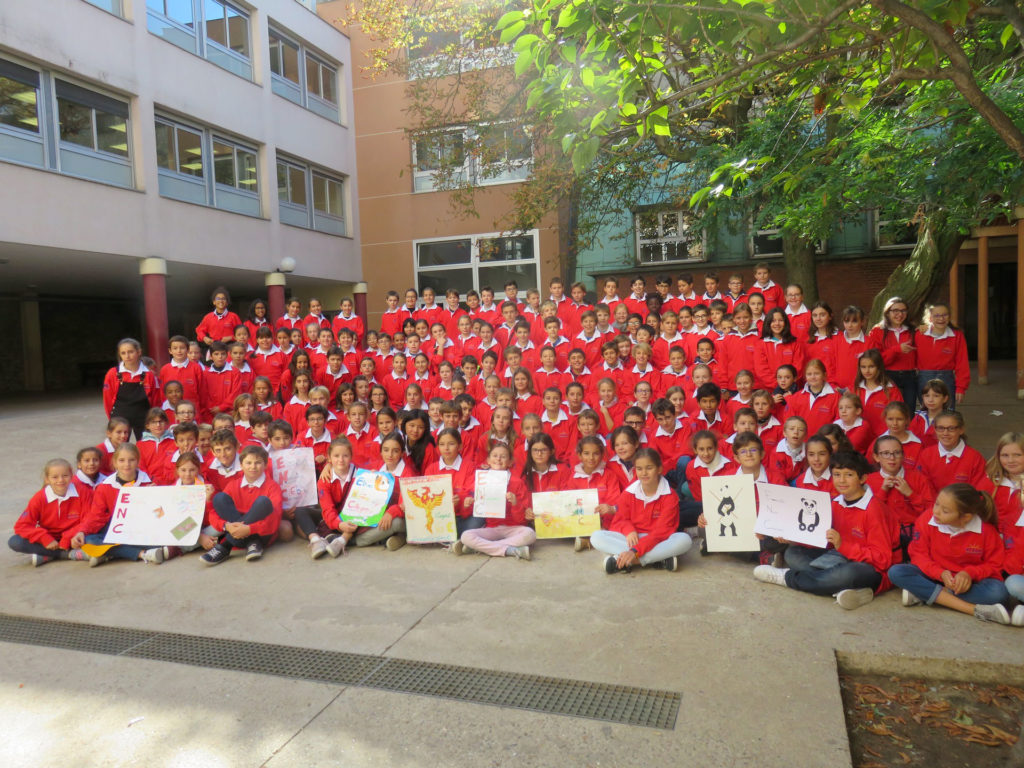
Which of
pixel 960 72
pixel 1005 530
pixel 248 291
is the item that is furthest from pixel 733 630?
pixel 248 291

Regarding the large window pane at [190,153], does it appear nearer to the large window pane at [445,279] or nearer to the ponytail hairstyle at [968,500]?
the large window pane at [445,279]

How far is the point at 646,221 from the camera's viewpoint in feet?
52.7

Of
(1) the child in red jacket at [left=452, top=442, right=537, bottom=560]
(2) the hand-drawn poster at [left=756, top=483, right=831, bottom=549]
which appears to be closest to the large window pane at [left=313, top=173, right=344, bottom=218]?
(1) the child in red jacket at [left=452, top=442, right=537, bottom=560]

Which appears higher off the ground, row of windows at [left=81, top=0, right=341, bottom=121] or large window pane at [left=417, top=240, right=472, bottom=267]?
row of windows at [left=81, top=0, right=341, bottom=121]

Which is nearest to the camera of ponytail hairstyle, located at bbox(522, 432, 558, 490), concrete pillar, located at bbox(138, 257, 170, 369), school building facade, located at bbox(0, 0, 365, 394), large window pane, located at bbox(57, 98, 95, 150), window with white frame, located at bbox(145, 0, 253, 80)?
ponytail hairstyle, located at bbox(522, 432, 558, 490)

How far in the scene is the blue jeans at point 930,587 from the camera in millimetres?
4020

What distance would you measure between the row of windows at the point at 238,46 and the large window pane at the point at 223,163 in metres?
1.68

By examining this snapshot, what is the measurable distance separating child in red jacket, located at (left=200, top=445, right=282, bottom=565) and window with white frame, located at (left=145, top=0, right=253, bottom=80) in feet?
37.9

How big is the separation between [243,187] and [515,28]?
15020mm

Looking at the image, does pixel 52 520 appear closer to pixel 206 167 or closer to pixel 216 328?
pixel 216 328

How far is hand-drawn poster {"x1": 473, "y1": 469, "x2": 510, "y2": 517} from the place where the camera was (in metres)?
5.62

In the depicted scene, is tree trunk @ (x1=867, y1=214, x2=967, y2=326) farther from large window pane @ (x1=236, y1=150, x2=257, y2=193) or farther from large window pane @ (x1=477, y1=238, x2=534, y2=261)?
large window pane @ (x1=236, y1=150, x2=257, y2=193)

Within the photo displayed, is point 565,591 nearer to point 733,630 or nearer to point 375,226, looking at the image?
point 733,630

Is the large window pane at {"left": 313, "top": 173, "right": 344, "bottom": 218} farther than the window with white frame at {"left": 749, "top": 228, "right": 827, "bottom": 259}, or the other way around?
the large window pane at {"left": 313, "top": 173, "right": 344, "bottom": 218}
